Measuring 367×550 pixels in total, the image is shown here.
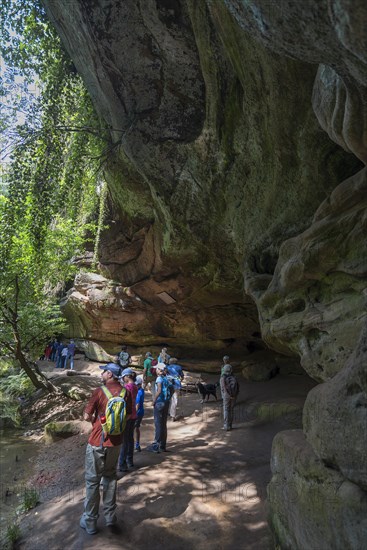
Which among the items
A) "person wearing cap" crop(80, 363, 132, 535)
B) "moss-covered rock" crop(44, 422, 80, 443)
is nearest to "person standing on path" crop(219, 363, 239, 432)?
"moss-covered rock" crop(44, 422, 80, 443)

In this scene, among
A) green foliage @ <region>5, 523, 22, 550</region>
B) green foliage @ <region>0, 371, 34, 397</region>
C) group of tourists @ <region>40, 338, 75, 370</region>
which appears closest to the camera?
green foliage @ <region>5, 523, 22, 550</region>

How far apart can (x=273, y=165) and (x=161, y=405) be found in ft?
15.5

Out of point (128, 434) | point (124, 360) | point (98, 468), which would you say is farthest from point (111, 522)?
point (124, 360)

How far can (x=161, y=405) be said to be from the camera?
6535mm

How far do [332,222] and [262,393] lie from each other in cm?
846

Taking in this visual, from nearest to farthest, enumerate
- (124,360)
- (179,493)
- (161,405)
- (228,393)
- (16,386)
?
(179,493) < (161,405) < (124,360) < (228,393) < (16,386)

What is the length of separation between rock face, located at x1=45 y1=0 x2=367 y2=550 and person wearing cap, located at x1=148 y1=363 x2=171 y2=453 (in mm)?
2078

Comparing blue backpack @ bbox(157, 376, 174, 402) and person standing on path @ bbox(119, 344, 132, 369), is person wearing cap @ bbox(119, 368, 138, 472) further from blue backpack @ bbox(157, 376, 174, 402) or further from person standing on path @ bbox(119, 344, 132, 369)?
blue backpack @ bbox(157, 376, 174, 402)

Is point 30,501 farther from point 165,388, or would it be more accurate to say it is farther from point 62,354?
point 62,354

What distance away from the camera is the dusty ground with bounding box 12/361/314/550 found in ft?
13.6

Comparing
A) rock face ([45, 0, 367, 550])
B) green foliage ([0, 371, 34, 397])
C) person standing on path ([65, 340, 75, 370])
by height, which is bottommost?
green foliage ([0, 371, 34, 397])

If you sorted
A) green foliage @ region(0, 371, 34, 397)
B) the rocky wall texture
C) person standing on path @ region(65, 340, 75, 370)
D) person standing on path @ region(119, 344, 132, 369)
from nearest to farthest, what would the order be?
the rocky wall texture
person standing on path @ region(119, 344, 132, 369)
green foliage @ region(0, 371, 34, 397)
person standing on path @ region(65, 340, 75, 370)

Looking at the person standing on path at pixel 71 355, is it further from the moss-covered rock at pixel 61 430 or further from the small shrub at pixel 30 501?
the small shrub at pixel 30 501

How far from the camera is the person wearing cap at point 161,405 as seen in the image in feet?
21.5
